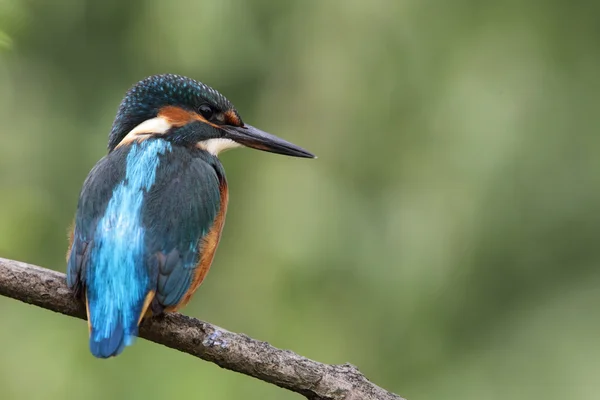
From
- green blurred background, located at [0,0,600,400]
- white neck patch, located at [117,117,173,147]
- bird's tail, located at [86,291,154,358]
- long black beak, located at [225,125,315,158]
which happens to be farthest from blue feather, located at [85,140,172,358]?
green blurred background, located at [0,0,600,400]

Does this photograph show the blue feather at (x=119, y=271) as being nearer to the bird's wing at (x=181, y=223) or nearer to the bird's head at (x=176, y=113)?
the bird's wing at (x=181, y=223)

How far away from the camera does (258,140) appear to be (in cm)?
320

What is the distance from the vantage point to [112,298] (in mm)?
2361

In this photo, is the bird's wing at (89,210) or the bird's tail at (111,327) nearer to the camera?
the bird's tail at (111,327)

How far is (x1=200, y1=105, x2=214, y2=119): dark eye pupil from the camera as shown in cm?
306

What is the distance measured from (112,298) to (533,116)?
2.46 m

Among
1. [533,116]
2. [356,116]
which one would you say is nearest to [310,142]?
[356,116]

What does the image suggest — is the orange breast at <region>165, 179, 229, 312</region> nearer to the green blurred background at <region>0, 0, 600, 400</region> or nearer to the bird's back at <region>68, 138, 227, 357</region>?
the bird's back at <region>68, 138, 227, 357</region>

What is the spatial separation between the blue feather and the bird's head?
1.18 ft

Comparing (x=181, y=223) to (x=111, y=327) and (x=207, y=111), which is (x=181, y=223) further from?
(x=207, y=111)

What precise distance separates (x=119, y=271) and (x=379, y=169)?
2.12m

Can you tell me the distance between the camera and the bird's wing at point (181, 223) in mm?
2492

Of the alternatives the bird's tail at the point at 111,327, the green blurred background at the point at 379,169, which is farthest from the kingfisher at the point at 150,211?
the green blurred background at the point at 379,169

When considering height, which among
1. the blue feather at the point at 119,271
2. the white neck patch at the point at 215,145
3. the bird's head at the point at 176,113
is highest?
the bird's head at the point at 176,113
